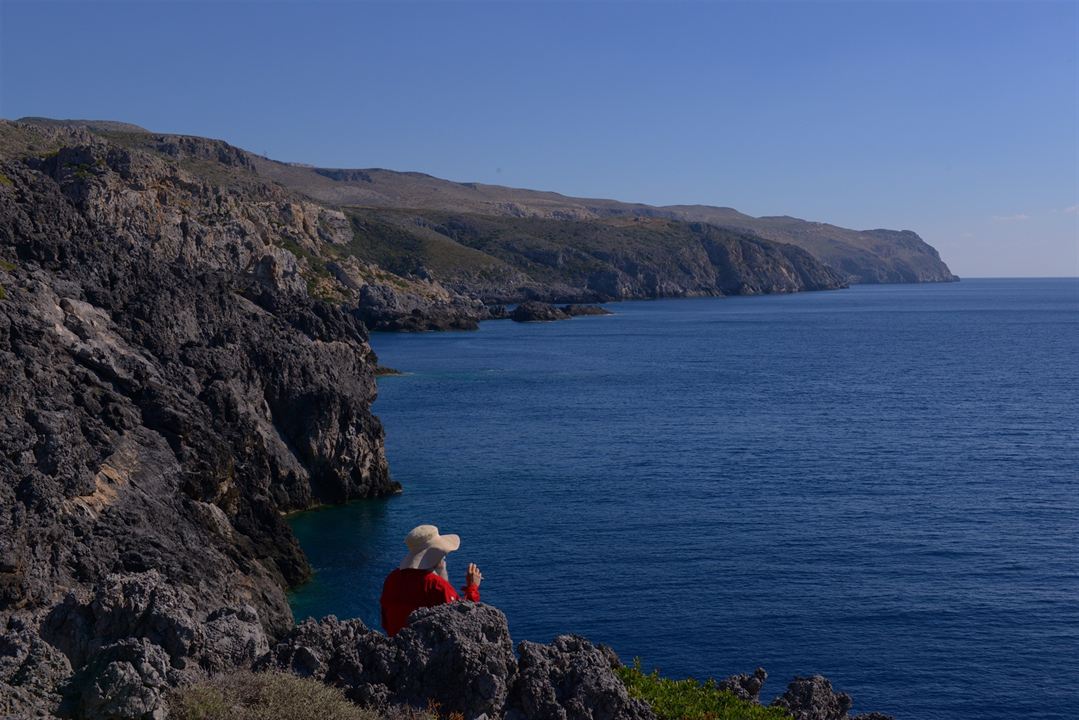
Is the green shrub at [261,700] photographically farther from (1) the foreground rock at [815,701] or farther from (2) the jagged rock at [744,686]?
(1) the foreground rock at [815,701]

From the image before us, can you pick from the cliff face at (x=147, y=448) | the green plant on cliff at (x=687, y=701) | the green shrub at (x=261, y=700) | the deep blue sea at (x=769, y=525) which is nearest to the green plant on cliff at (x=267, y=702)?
the green shrub at (x=261, y=700)

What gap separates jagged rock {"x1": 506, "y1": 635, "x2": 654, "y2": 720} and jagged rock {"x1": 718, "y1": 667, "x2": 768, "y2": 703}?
4161mm

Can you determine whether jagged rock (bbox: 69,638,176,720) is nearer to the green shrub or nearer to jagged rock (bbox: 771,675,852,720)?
the green shrub

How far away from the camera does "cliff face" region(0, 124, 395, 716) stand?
48.5ft

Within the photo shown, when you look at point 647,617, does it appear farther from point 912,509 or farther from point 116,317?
point 116,317

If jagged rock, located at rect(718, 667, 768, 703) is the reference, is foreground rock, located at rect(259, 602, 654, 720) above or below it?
above

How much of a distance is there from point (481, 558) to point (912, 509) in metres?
20.7

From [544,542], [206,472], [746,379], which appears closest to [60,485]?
[206,472]

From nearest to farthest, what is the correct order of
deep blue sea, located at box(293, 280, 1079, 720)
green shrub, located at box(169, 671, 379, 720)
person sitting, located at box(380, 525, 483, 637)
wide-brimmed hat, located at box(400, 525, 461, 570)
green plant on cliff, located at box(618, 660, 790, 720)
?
green shrub, located at box(169, 671, 379, 720), wide-brimmed hat, located at box(400, 525, 461, 570), person sitting, located at box(380, 525, 483, 637), green plant on cliff, located at box(618, 660, 790, 720), deep blue sea, located at box(293, 280, 1079, 720)

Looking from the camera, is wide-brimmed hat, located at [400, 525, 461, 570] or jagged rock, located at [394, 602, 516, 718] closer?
jagged rock, located at [394, 602, 516, 718]

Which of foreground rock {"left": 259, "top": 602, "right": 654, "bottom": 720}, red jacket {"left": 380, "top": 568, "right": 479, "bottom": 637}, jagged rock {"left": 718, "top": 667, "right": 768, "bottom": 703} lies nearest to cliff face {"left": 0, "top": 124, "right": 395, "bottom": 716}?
foreground rock {"left": 259, "top": 602, "right": 654, "bottom": 720}

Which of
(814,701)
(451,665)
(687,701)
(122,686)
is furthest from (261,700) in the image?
(814,701)

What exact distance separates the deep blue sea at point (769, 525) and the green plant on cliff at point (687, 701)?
518 inches

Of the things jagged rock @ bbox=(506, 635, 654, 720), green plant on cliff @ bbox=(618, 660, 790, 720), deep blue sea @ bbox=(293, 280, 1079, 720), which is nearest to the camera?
jagged rock @ bbox=(506, 635, 654, 720)
